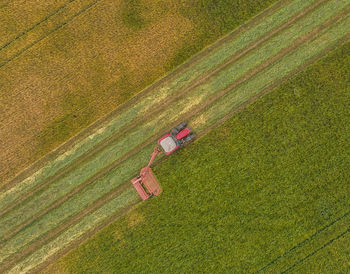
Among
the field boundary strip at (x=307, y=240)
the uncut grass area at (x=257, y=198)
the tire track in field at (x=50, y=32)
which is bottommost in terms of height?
the field boundary strip at (x=307, y=240)

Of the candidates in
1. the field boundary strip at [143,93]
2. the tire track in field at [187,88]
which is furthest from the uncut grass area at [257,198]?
the field boundary strip at [143,93]

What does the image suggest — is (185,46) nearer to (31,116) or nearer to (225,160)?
(225,160)

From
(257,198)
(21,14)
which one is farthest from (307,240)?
(21,14)

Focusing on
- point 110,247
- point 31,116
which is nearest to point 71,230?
point 110,247

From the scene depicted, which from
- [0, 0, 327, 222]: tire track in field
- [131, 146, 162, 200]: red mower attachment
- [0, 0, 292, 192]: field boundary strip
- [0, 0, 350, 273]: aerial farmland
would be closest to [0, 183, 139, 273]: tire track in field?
[0, 0, 350, 273]: aerial farmland

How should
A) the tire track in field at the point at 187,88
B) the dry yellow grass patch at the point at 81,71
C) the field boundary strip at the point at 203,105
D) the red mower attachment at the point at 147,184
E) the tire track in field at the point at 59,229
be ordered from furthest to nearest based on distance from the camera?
the dry yellow grass patch at the point at 81,71, the tire track in field at the point at 187,88, the field boundary strip at the point at 203,105, the tire track in field at the point at 59,229, the red mower attachment at the point at 147,184

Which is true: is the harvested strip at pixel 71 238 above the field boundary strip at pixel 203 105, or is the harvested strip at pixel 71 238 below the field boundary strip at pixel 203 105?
below

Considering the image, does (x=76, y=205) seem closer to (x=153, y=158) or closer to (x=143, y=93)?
(x=153, y=158)

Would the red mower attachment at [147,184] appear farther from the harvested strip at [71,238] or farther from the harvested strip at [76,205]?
the harvested strip at [71,238]
